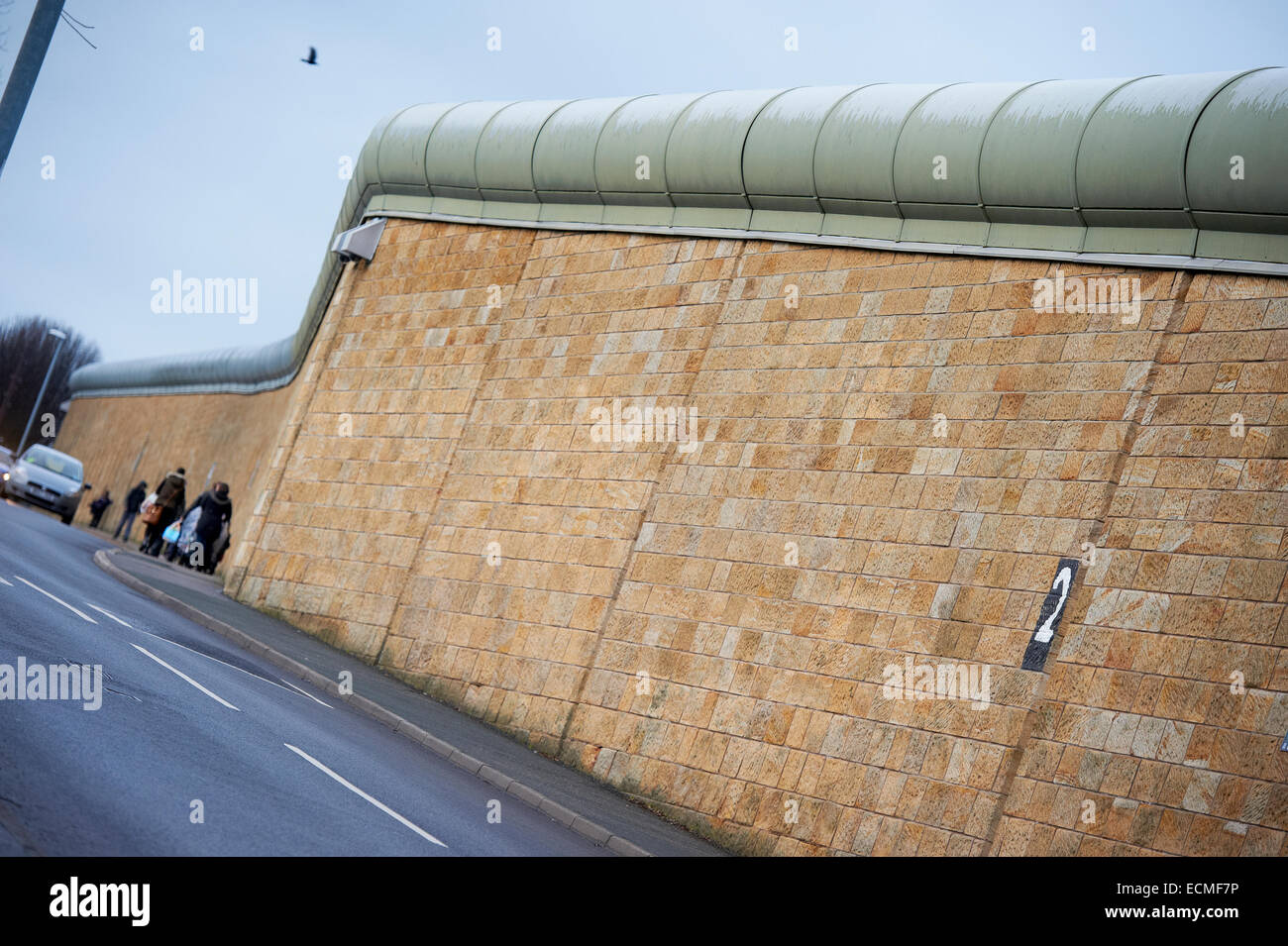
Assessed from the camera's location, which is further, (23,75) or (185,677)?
(185,677)

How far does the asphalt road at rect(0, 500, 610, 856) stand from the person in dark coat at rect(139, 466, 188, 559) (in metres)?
13.8

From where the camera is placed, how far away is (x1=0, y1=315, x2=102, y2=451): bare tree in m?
94.1

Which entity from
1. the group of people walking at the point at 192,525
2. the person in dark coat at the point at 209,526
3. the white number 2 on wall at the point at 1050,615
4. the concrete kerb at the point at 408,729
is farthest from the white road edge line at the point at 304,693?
the person in dark coat at the point at 209,526

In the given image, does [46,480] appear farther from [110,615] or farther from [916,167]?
[916,167]

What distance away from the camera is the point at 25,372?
316ft

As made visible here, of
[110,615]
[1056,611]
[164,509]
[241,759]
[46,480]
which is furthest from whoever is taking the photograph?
[46,480]

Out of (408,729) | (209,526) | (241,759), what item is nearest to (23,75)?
(241,759)

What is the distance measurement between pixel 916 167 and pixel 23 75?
7.85 meters

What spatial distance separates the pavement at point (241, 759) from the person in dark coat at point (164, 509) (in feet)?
34.0

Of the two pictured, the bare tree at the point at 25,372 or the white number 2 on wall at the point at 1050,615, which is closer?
the white number 2 on wall at the point at 1050,615

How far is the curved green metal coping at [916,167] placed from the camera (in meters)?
11.1

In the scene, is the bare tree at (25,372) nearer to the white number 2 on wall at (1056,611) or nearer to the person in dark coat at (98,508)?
the person in dark coat at (98,508)

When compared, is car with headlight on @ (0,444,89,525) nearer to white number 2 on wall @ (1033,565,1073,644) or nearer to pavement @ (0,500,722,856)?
pavement @ (0,500,722,856)

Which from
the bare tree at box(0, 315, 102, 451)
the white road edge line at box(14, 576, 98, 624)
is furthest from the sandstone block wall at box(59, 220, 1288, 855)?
the bare tree at box(0, 315, 102, 451)
